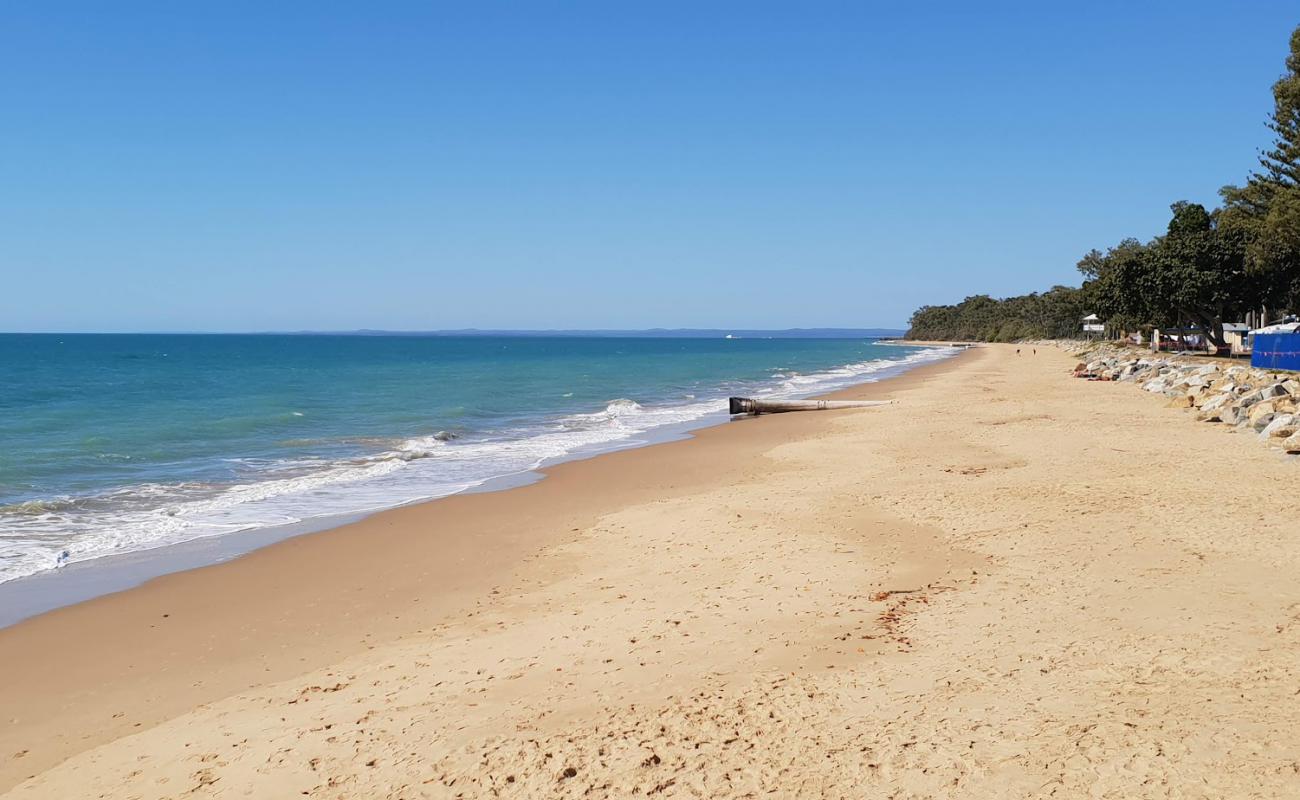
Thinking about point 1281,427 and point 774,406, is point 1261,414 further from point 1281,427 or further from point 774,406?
point 774,406

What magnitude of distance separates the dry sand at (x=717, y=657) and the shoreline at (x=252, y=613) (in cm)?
4

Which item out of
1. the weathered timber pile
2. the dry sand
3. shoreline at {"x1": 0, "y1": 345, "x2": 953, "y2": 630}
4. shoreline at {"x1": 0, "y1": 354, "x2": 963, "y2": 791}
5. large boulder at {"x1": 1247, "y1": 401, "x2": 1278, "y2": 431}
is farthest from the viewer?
large boulder at {"x1": 1247, "y1": 401, "x2": 1278, "y2": 431}

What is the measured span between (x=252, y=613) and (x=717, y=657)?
15.8ft

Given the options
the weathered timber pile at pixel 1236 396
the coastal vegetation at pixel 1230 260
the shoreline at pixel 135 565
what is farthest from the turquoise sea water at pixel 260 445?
the coastal vegetation at pixel 1230 260

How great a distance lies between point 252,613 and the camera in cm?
873

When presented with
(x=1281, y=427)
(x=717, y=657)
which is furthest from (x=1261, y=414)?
(x=717, y=657)

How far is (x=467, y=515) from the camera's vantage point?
526 inches

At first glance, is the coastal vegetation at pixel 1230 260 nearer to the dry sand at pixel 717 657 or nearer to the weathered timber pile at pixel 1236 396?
the weathered timber pile at pixel 1236 396

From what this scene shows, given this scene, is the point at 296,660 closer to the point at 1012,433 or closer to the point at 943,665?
the point at 943,665

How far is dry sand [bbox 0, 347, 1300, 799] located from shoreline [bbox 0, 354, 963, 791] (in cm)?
4

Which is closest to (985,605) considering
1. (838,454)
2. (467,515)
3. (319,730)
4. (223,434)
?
(319,730)

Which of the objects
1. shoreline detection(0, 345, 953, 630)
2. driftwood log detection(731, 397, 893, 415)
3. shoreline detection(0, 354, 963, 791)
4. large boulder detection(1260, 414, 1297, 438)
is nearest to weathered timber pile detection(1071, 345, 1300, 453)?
large boulder detection(1260, 414, 1297, 438)

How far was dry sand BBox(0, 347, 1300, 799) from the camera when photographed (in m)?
4.91

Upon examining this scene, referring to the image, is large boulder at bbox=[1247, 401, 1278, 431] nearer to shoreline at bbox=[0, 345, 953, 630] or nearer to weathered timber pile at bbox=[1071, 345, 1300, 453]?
weathered timber pile at bbox=[1071, 345, 1300, 453]
